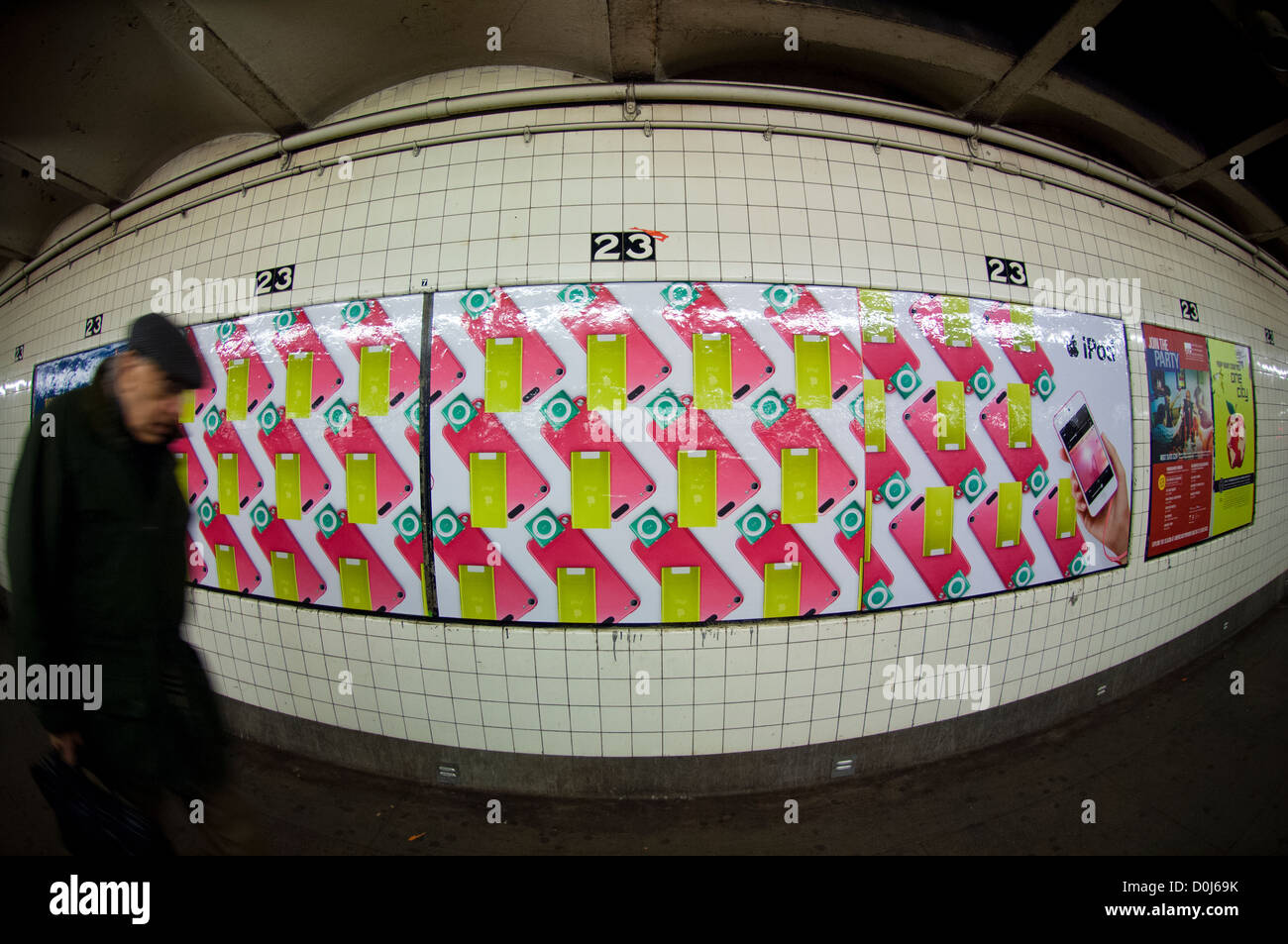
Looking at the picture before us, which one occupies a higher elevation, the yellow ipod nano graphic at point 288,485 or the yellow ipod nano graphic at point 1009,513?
the yellow ipod nano graphic at point 288,485

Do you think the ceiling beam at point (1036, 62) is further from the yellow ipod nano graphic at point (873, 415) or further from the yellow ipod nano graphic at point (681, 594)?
the yellow ipod nano graphic at point (681, 594)

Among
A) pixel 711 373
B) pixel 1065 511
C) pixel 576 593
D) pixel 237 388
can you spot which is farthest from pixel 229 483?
pixel 1065 511

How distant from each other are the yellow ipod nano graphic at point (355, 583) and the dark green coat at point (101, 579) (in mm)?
1157

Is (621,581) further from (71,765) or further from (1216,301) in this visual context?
(1216,301)

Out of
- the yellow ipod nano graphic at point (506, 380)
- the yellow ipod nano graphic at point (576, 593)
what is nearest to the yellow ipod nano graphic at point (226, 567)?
the yellow ipod nano graphic at point (506, 380)

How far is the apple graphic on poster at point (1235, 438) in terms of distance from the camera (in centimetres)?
384

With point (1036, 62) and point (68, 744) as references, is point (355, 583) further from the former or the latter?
point (1036, 62)

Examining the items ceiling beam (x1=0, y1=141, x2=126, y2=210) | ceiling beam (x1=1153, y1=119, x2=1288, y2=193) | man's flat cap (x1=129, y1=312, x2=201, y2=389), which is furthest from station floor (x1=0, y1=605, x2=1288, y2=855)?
ceiling beam (x1=1153, y1=119, x2=1288, y2=193)

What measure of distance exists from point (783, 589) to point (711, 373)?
138cm

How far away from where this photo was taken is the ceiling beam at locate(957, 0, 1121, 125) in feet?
7.51

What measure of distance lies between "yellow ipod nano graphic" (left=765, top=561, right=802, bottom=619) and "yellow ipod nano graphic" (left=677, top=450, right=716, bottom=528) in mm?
531

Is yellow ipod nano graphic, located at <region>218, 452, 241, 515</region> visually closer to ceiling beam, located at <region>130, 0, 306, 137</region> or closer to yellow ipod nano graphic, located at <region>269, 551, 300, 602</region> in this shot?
yellow ipod nano graphic, located at <region>269, 551, 300, 602</region>

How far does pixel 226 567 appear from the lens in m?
2.88
